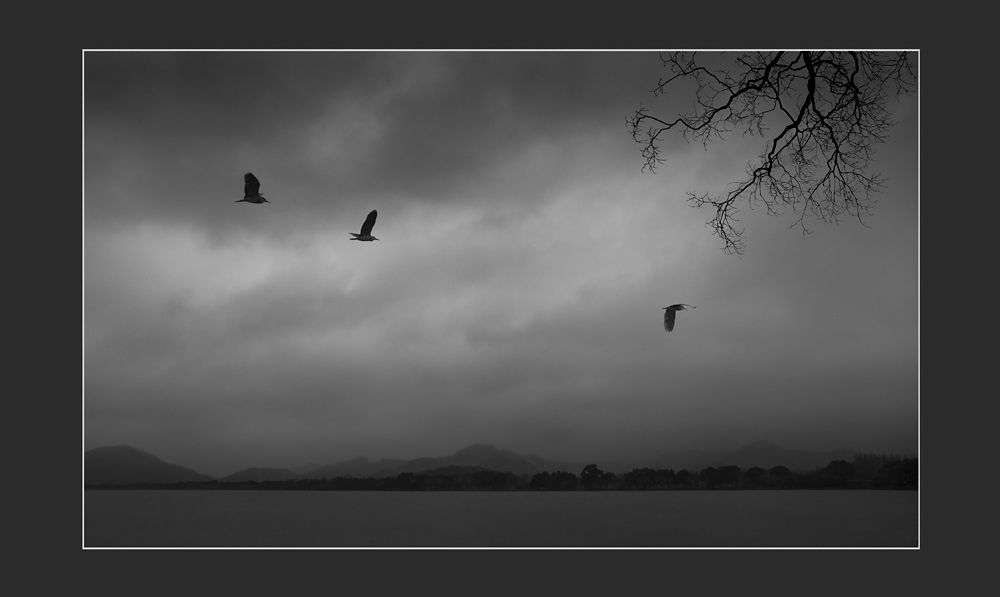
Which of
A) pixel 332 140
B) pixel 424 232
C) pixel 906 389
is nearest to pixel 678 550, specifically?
pixel 906 389

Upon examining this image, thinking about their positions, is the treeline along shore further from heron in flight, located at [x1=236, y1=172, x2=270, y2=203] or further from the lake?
heron in flight, located at [x1=236, y1=172, x2=270, y2=203]

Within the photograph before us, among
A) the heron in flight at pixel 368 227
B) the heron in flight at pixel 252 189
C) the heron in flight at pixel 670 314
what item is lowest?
the heron in flight at pixel 670 314

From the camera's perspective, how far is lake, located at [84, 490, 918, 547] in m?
6.54

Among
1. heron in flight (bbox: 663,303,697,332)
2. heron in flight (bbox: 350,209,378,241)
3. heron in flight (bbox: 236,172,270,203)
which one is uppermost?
heron in flight (bbox: 236,172,270,203)

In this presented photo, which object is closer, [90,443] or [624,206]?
[90,443]

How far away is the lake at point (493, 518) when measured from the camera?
257 inches

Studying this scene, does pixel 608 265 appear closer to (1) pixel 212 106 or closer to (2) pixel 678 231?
(2) pixel 678 231

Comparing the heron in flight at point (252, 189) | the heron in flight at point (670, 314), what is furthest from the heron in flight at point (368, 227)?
the heron in flight at point (670, 314)

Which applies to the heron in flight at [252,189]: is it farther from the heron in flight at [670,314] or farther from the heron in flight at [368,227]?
the heron in flight at [670,314]

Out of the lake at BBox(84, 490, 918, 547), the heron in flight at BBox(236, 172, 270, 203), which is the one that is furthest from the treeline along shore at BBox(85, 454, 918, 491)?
the heron in flight at BBox(236, 172, 270, 203)

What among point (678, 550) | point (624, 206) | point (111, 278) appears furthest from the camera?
point (624, 206)

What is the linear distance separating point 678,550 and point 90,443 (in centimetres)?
471

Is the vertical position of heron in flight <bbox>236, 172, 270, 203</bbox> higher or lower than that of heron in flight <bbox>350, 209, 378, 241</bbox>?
higher

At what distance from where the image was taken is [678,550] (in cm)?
600
